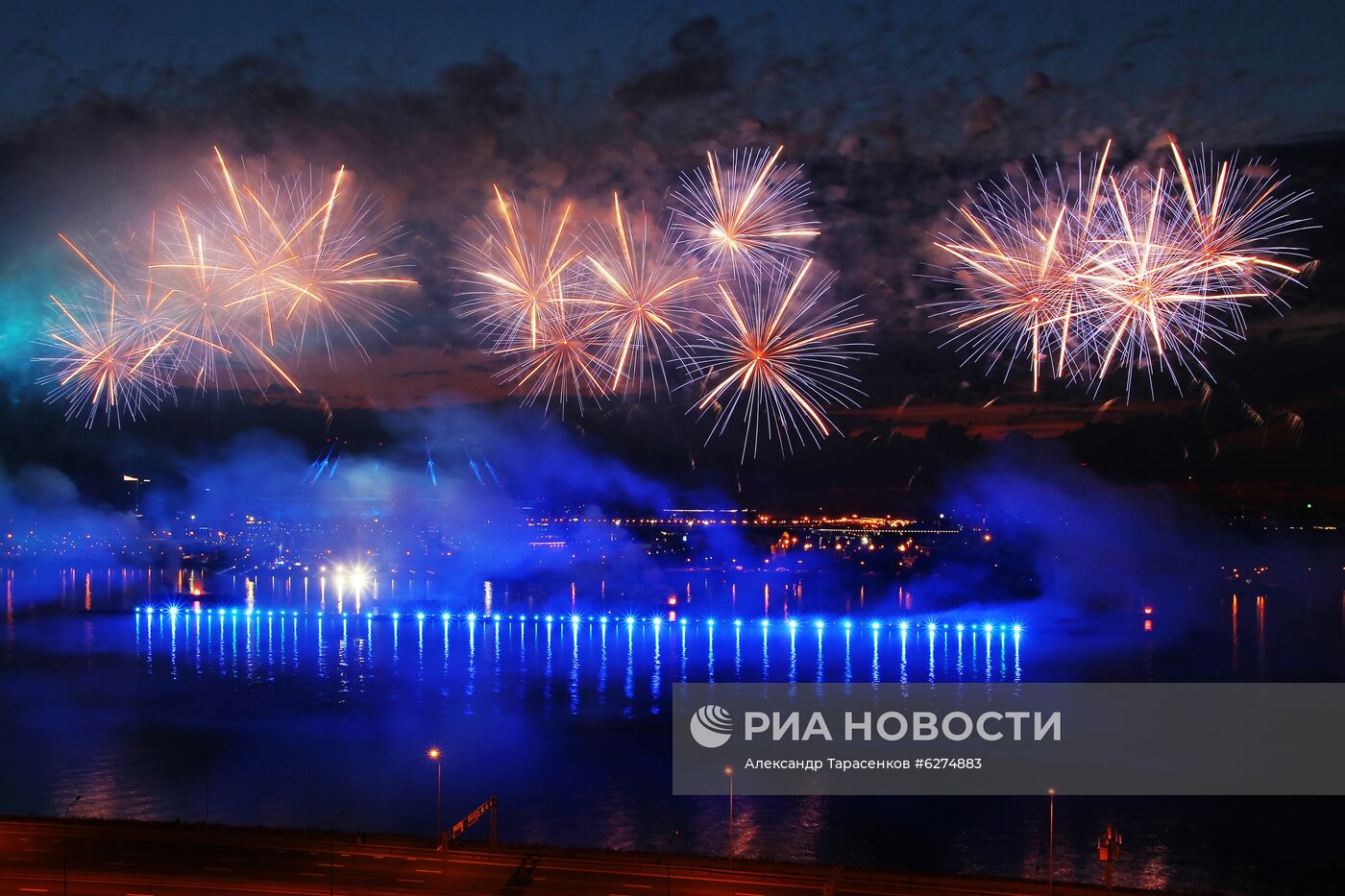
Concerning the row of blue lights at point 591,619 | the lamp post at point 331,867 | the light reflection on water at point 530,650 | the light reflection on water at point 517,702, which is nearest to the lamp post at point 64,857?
the lamp post at point 331,867

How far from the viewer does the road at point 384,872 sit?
415 inches

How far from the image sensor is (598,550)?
220 feet

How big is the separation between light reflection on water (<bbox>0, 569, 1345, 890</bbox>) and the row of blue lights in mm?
219

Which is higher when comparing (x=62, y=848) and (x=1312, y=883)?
(x=62, y=848)

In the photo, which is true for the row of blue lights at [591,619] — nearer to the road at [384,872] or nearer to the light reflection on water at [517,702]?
the light reflection on water at [517,702]

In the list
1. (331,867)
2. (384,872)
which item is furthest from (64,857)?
(384,872)

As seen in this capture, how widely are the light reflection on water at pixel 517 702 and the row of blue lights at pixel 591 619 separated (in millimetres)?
219

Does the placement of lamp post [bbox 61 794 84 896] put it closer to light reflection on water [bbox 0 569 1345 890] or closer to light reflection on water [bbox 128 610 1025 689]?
light reflection on water [bbox 0 569 1345 890]

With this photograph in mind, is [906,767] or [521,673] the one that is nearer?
[906,767]

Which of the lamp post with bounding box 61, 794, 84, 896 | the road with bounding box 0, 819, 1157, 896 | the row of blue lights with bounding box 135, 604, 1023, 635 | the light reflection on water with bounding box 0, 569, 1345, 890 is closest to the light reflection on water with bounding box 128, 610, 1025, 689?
the light reflection on water with bounding box 0, 569, 1345, 890

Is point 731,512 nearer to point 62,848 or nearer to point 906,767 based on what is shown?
point 906,767

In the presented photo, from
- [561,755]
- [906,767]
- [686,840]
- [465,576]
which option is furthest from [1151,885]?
[465,576]

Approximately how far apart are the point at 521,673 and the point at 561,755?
1066 centimetres

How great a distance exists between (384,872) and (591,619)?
3419cm
